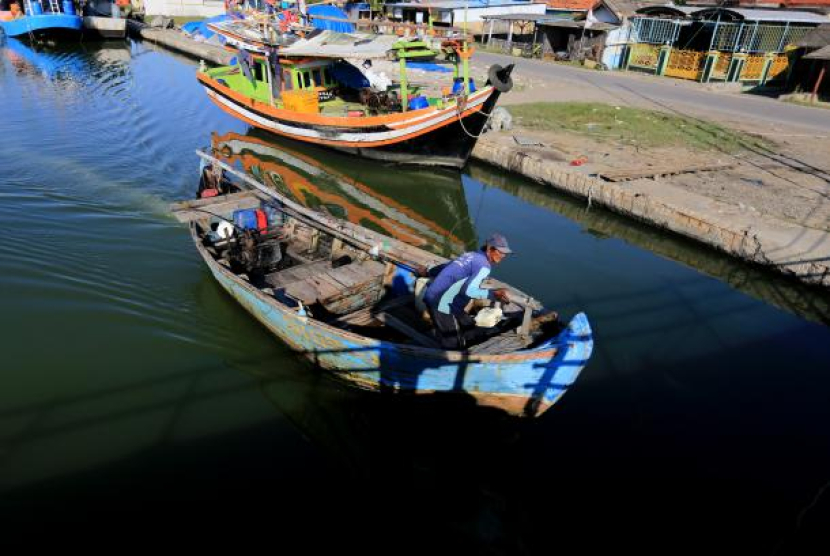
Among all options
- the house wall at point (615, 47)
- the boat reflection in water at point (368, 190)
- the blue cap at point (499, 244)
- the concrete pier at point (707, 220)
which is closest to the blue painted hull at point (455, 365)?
the blue cap at point (499, 244)

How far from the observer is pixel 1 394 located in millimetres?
6688

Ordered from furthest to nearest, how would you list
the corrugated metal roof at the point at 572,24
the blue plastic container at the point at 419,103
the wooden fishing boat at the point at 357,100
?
the corrugated metal roof at the point at 572,24 < the blue plastic container at the point at 419,103 < the wooden fishing boat at the point at 357,100

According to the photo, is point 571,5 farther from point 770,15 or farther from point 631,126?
point 631,126

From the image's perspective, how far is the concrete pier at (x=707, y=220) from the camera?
995cm

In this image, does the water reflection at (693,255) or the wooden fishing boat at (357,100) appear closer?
the water reflection at (693,255)

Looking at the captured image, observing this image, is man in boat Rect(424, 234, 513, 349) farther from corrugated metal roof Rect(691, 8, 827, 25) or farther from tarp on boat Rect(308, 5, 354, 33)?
corrugated metal roof Rect(691, 8, 827, 25)

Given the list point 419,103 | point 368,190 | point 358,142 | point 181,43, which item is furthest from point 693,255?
point 181,43

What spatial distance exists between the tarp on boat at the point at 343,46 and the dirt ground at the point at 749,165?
16.8ft

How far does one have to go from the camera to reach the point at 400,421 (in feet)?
22.6

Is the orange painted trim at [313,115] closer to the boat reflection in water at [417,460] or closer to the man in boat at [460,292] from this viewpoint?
the man in boat at [460,292]

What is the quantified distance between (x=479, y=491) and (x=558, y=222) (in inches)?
Result: 335

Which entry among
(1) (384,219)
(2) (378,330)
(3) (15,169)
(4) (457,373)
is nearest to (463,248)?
(1) (384,219)

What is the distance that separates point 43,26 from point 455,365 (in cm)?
4750

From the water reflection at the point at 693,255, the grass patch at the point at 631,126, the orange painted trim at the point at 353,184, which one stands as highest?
the grass patch at the point at 631,126
